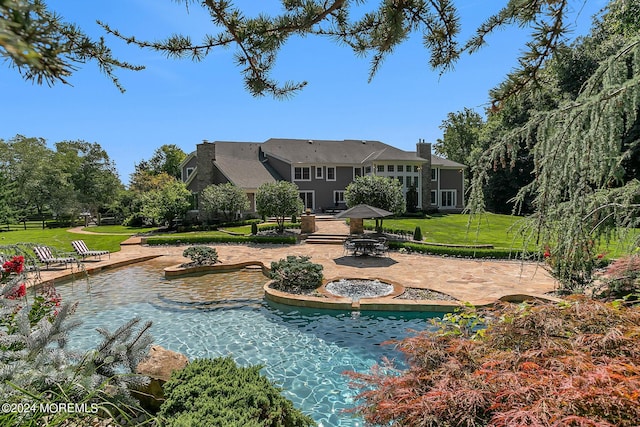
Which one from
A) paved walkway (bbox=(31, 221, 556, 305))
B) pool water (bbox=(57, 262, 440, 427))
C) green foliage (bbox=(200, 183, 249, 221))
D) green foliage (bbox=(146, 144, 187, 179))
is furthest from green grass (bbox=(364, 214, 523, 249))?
green foliage (bbox=(146, 144, 187, 179))

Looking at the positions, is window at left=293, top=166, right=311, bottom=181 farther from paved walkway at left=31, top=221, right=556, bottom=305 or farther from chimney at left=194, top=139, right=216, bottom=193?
paved walkway at left=31, top=221, right=556, bottom=305

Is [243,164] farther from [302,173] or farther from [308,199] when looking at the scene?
[308,199]

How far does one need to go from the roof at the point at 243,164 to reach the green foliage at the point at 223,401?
27154mm

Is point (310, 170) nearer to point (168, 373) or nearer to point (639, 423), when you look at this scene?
point (168, 373)

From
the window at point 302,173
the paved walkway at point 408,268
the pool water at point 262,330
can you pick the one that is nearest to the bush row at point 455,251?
the paved walkway at point 408,268

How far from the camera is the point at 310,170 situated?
35.7 meters

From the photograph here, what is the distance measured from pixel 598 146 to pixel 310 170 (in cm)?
3233

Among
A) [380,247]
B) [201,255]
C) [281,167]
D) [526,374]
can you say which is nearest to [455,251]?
[380,247]

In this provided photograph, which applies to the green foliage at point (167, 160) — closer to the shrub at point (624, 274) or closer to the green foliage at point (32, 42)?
the shrub at point (624, 274)

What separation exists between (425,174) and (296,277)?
89.0 ft

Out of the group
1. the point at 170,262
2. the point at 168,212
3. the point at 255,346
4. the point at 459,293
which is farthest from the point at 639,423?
the point at 168,212

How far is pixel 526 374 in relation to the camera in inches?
99.4

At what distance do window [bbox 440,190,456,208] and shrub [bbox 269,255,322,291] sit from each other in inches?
1149

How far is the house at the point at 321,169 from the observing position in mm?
32562
